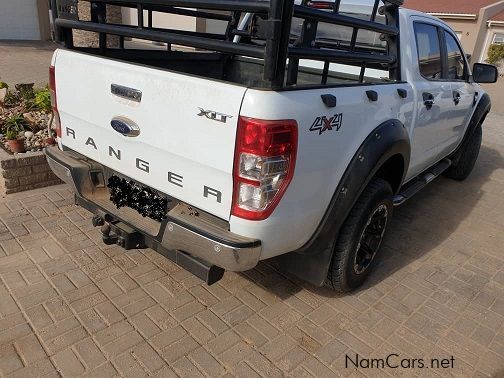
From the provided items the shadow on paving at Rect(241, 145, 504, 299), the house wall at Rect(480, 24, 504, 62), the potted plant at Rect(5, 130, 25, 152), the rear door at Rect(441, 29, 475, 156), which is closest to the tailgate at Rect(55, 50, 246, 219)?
the shadow on paving at Rect(241, 145, 504, 299)

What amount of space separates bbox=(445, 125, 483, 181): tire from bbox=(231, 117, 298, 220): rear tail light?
14.5 ft

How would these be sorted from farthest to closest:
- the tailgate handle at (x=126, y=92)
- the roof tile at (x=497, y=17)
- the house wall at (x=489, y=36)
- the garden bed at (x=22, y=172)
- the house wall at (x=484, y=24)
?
the house wall at (x=489, y=36) < the roof tile at (x=497, y=17) < the house wall at (x=484, y=24) < the garden bed at (x=22, y=172) < the tailgate handle at (x=126, y=92)

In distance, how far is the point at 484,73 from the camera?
15.7 ft

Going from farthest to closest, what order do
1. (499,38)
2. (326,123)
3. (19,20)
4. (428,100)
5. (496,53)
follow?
(499,38)
(496,53)
(19,20)
(428,100)
(326,123)

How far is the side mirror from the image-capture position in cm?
475

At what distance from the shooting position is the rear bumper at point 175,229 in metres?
2.10

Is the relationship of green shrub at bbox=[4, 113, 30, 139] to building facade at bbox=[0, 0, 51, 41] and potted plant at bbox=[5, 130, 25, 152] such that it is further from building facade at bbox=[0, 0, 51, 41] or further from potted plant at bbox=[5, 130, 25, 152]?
building facade at bbox=[0, 0, 51, 41]

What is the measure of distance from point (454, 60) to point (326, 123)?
301cm

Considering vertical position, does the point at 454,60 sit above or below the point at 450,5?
below

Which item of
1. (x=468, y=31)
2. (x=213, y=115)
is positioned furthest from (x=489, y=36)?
(x=213, y=115)

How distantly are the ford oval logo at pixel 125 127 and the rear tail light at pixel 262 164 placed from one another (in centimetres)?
74

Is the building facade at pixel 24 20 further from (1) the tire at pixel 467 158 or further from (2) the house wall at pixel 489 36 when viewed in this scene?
(2) the house wall at pixel 489 36

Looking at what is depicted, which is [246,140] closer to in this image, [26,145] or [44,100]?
[26,145]

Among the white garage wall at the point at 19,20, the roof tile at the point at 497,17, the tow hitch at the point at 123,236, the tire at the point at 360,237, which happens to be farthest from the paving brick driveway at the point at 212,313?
the roof tile at the point at 497,17
